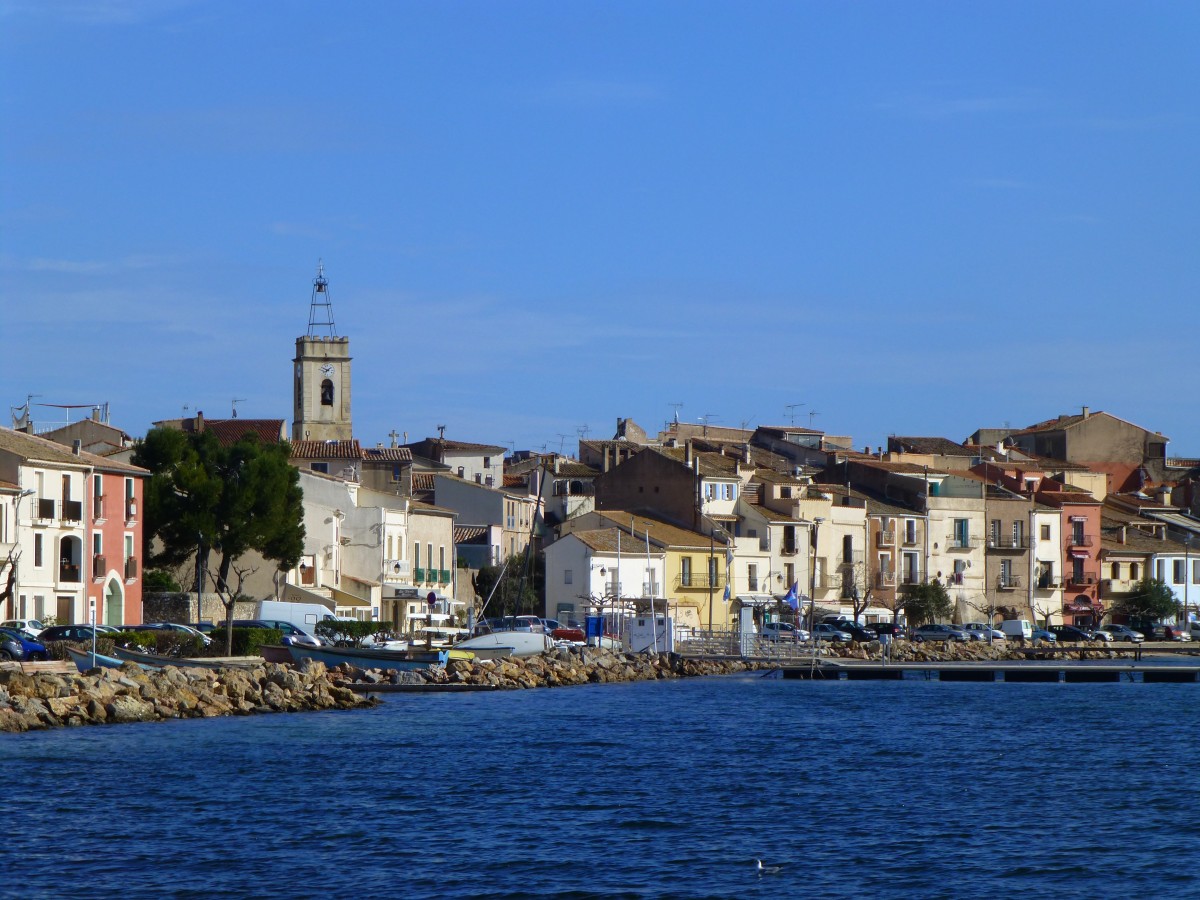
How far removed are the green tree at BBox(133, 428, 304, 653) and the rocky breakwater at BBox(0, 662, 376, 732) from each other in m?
16.1

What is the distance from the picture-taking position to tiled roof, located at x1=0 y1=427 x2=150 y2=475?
59031mm

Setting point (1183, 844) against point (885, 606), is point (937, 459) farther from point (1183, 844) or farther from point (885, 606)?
point (1183, 844)

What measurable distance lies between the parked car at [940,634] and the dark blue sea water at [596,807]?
39.6 meters

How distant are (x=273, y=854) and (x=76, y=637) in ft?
87.7

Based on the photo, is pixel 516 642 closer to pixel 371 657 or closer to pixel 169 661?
pixel 371 657

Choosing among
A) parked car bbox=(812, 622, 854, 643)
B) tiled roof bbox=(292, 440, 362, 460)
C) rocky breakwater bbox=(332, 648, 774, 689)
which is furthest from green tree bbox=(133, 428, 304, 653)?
parked car bbox=(812, 622, 854, 643)

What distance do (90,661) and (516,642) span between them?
2118 centimetres

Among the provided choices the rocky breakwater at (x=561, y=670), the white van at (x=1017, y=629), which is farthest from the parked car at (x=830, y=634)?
the white van at (x=1017, y=629)

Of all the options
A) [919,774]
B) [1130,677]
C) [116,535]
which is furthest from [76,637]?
[1130,677]

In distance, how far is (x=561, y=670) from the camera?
2434 inches

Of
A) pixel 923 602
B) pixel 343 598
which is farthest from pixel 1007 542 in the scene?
pixel 343 598

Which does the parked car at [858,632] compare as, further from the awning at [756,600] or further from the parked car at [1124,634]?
the parked car at [1124,634]

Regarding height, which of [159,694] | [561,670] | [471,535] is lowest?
[561,670]

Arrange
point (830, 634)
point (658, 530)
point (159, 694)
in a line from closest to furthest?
point (159, 694), point (830, 634), point (658, 530)
